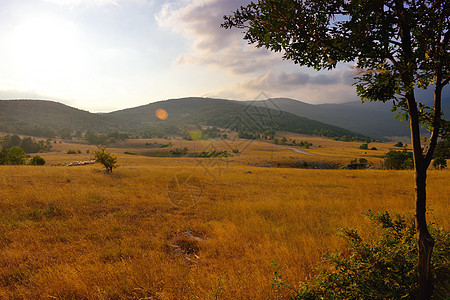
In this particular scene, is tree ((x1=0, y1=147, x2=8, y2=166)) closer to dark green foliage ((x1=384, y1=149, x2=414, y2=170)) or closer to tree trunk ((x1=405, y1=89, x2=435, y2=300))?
tree trunk ((x1=405, y1=89, x2=435, y2=300))

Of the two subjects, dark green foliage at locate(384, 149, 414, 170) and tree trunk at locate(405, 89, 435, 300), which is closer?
tree trunk at locate(405, 89, 435, 300)

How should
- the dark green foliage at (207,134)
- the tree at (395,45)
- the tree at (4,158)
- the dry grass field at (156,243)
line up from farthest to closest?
the tree at (4,158)
the dark green foliage at (207,134)
the dry grass field at (156,243)
the tree at (395,45)

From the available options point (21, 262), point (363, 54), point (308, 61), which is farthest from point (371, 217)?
point (21, 262)

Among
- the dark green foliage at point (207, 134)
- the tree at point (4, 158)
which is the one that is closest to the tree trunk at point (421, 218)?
the dark green foliage at point (207, 134)

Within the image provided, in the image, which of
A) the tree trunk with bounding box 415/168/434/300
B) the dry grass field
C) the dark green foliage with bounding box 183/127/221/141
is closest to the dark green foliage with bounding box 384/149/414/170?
the dry grass field

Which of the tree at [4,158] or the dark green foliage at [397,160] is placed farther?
the dark green foliage at [397,160]

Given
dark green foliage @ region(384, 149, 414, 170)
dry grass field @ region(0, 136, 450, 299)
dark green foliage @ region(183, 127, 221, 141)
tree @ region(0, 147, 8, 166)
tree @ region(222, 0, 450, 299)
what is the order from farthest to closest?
dark green foliage @ region(384, 149, 414, 170) → tree @ region(0, 147, 8, 166) → dark green foliage @ region(183, 127, 221, 141) → dry grass field @ region(0, 136, 450, 299) → tree @ region(222, 0, 450, 299)

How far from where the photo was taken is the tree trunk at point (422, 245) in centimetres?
252

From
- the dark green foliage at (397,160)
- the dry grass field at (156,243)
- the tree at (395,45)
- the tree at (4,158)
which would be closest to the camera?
the tree at (395,45)

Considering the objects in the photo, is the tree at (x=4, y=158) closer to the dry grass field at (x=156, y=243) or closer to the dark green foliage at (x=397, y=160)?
the dry grass field at (x=156, y=243)

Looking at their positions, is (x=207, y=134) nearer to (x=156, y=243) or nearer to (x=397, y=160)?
(x=156, y=243)

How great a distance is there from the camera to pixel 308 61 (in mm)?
3189

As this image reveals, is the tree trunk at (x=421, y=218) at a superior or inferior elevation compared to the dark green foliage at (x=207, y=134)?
inferior

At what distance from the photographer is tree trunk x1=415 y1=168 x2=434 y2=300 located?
8.27 feet
